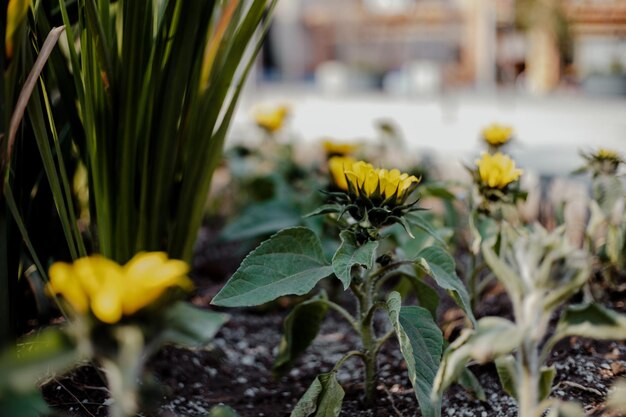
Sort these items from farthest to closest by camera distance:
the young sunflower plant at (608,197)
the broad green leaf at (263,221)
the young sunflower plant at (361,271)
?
the broad green leaf at (263,221) < the young sunflower plant at (608,197) < the young sunflower plant at (361,271)

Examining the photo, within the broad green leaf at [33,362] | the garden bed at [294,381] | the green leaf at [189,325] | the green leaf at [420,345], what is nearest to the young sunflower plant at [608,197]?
the garden bed at [294,381]

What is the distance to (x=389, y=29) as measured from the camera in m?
11.9

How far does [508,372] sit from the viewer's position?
82 centimetres

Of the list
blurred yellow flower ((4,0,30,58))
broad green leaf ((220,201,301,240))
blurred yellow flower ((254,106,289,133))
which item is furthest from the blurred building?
blurred yellow flower ((4,0,30,58))

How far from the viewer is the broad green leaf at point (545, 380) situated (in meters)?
0.78

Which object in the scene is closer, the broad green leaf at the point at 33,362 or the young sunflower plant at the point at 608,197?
the broad green leaf at the point at 33,362

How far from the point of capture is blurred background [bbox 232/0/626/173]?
5.71 meters

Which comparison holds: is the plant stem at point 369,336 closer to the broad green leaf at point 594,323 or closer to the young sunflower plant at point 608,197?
the broad green leaf at point 594,323

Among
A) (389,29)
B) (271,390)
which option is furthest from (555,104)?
(271,390)

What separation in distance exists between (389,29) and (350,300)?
10.7 metres

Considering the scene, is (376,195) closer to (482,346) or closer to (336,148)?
(482,346)

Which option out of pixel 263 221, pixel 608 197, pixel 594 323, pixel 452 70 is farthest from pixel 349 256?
pixel 452 70

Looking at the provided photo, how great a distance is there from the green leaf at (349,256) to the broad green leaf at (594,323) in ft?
0.80

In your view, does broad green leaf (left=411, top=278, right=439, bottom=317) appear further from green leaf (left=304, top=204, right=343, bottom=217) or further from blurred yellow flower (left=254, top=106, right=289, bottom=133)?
blurred yellow flower (left=254, top=106, right=289, bottom=133)
